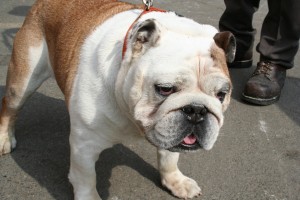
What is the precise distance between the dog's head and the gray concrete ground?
74cm

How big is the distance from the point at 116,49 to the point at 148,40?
24 centimetres

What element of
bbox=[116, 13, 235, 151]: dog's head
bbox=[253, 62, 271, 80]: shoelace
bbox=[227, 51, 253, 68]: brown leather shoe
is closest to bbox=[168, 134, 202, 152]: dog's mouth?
bbox=[116, 13, 235, 151]: dog's head

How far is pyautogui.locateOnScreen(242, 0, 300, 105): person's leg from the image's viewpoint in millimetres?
3695

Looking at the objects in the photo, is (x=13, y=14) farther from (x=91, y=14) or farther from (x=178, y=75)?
(x=178, y=75)

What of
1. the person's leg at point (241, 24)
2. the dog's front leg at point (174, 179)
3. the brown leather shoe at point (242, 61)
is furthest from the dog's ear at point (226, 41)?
the brown leather shoe at point (242, 61)

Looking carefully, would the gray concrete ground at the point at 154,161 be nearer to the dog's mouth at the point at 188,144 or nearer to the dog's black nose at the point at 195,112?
the dog's mouth at the point at 188,144

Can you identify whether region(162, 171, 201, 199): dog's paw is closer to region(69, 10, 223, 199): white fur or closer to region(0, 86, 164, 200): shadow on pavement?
region(0, 86, 164, 200): shadow on pavement

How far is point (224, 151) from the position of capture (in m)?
3.11

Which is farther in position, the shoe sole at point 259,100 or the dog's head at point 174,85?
the shoe sole at point 259,100

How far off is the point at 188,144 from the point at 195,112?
169 millimetres

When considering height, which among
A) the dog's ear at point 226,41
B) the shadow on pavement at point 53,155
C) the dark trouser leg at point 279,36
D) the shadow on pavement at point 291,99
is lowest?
the shadow on pavement at point 291,99

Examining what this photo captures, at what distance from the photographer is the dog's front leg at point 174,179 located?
2604mm

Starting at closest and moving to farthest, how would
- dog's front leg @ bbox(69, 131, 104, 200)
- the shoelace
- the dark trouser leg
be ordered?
dog's front leg @ bbox(69, 131, 104, 200), the dark trouser leg, the shoelace

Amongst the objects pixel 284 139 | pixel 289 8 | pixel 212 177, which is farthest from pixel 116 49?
pixel 289 8
